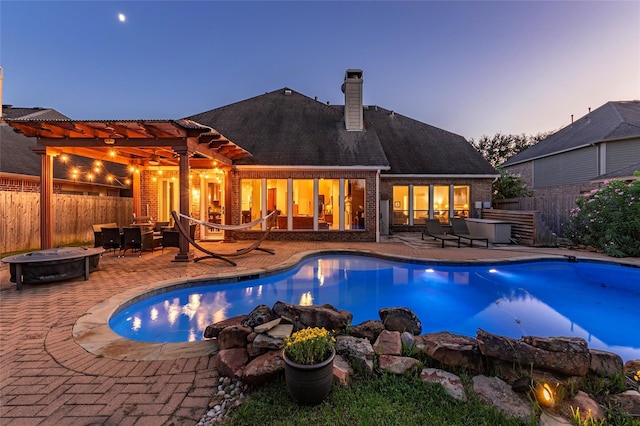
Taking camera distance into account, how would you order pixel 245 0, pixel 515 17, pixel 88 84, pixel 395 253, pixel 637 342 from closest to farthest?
pixel 637 342
pixel 395 253
pixel 515 17
pixel 245 0
pixel 88 84

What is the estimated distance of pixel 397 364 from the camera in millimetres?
2322

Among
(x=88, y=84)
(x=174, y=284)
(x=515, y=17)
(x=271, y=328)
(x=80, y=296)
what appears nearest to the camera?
(x=271, y=328)

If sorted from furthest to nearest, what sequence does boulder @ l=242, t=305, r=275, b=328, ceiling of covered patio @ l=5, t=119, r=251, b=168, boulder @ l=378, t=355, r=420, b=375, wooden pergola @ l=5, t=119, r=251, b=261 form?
wooden pergola @ l=5, t=119, r=251, b=261 → ceiling of covered patio @ l=5, t=119, r=251, b=168 → boulder @ l=242, t=305, r=275, b=328 → boulder @ l=378, t=355, r=420, b=375

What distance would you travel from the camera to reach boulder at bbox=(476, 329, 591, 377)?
84.1 inches

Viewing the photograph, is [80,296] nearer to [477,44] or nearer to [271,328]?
[271,328]

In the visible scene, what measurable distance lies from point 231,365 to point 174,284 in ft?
11.2

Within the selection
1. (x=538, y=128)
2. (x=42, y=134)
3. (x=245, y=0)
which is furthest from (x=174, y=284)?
(x=538, y=128)

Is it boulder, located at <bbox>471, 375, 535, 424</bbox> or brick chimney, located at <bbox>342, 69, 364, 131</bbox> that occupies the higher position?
brick chimney, located at <bbox>342, 69, 364, 131</bbox>

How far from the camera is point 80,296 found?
4230 millimetres

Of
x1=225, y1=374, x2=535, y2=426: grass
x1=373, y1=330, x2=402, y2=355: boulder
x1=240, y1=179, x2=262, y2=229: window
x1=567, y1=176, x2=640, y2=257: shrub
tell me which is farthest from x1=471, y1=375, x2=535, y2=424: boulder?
x1=240, y1=179, x2=262, y2=229: window

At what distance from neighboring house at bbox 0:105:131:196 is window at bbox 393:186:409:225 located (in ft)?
40.1

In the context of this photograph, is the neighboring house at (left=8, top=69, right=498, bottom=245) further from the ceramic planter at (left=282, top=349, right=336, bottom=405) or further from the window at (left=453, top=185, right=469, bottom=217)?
the ceramic planter at (left=282, top=349, right=336, bottom=405)

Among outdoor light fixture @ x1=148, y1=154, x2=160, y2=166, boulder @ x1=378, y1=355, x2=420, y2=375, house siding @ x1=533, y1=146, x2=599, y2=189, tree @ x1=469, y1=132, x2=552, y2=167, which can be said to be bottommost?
boulder @ x1=378, y1=355, x2=420, y2=375

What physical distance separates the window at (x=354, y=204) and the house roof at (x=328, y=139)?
81cm
